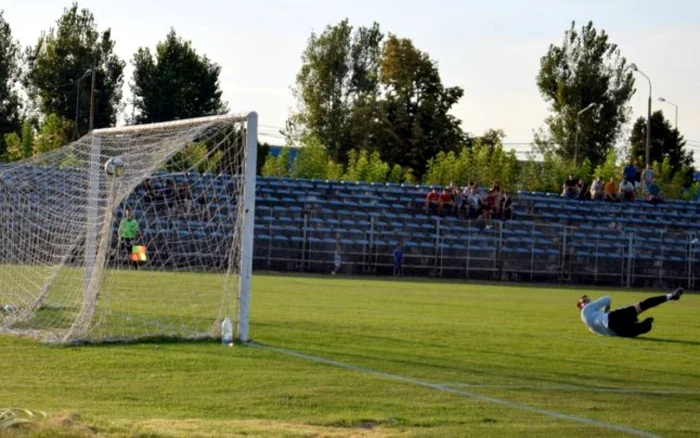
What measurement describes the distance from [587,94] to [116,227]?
6969cm

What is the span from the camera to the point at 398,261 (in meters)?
45.9

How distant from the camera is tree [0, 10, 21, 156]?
3132 inches

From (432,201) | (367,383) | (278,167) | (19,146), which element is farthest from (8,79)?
(367,383)

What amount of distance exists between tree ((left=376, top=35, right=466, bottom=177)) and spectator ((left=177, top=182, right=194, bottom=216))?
60147 millimetres

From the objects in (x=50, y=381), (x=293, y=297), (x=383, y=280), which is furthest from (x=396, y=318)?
(x=383, y=280)

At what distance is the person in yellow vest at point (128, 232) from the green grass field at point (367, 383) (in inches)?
101

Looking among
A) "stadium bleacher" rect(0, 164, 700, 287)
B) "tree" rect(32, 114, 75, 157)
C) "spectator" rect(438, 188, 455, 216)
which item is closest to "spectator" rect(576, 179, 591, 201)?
"stadium bleacher" rect(0, 164, 700, 287)

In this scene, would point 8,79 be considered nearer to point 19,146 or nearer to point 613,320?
point 19,146

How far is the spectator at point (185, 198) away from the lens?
24714mm

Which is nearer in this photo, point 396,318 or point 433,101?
point 396,318

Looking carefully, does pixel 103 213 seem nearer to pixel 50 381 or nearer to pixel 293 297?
pixel 50 381

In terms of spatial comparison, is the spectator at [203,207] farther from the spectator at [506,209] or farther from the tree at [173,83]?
the tree at [173,83]

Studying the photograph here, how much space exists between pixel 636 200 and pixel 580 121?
33815 mm

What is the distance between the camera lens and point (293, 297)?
28344 mm
